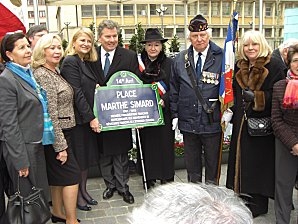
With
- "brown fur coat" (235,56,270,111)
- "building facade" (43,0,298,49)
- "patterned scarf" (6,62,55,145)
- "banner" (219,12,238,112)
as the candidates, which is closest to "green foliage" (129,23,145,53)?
"banner" (219,12,238,112)

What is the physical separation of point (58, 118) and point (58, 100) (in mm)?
183

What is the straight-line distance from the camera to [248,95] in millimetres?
3896

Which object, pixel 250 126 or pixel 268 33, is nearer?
pixel 250 126

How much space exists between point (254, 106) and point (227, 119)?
36 cm

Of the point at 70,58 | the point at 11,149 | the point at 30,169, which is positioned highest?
the point at 70,58

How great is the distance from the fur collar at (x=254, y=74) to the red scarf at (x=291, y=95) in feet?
1.22

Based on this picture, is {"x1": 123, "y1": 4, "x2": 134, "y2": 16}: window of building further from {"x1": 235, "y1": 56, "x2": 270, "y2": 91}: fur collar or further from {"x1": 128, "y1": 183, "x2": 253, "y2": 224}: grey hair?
{"x1": 128, "y1": 183, "x2": 253, "y2": 224}: grey hair

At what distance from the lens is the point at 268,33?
76.1 metres

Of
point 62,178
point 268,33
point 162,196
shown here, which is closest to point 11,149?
point 62,178

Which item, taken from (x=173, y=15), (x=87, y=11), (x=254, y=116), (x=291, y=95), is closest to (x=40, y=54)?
(x=254, y=116)

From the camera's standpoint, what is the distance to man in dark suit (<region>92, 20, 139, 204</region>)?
457 centimetres

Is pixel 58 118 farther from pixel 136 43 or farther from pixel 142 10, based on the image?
pixel 142 10

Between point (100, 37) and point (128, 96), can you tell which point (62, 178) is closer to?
point (128, 96)

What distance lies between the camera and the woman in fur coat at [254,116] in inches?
154
